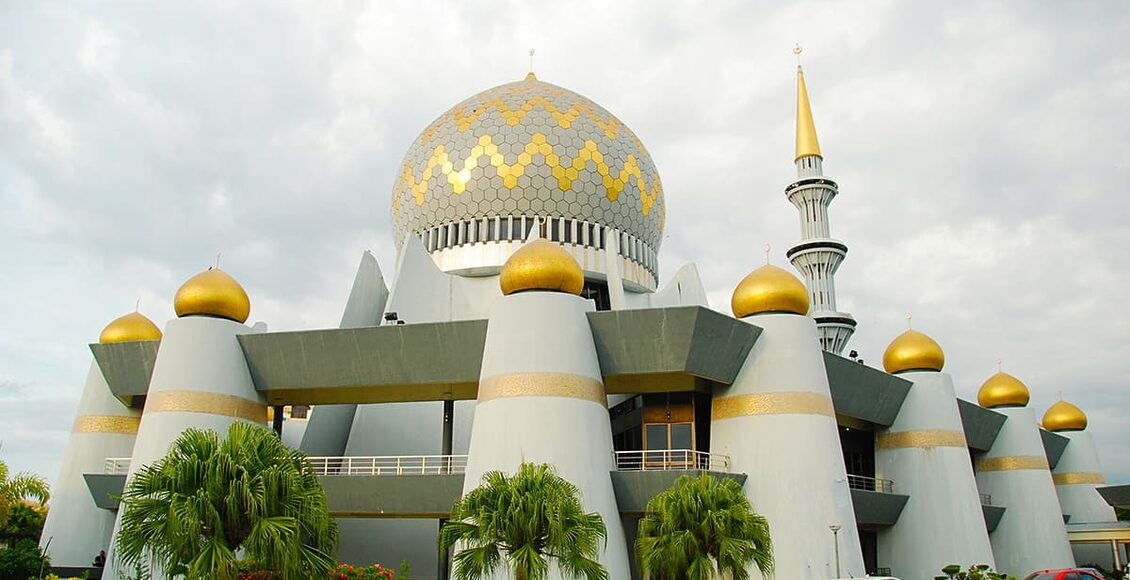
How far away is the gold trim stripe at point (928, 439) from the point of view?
2791 cm

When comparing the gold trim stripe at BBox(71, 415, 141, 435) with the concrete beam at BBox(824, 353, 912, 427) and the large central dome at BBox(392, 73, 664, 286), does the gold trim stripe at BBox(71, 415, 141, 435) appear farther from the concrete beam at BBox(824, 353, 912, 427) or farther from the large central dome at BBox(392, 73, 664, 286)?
the concrete beam at BBox(824, 353, 912, 427)

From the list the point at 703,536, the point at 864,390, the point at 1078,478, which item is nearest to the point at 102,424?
the point at 703,536

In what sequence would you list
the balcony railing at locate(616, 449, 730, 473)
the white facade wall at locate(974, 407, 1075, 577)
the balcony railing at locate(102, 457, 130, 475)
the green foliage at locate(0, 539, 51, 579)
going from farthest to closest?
the white facade wall at locate(974, 407, 1075, 577), the balcony railing at locate(102, 457, 130, 475), the balcony railing at locate(616, 449, 730, 473), the green foliage at locate(0, 539, 51, 579)

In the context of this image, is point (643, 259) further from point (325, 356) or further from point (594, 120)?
point (325, 356)

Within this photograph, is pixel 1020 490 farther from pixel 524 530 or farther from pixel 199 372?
pixel 199 372

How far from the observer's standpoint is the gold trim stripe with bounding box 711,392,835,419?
22.4 m

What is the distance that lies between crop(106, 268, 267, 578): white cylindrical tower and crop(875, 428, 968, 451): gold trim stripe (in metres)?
19.1

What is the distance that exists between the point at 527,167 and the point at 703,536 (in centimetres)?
1619

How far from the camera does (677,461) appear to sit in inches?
950

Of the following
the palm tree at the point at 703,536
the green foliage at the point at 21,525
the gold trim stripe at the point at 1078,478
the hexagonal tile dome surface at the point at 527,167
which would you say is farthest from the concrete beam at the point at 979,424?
the green foliage at the point at 21,525

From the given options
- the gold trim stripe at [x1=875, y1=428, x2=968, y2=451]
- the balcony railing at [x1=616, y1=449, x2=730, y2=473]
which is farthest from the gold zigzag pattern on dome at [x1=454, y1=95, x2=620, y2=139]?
the gold trim stripe at [x1=875, y1=428, x2=968, y2=451]

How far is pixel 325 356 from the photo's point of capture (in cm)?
2362

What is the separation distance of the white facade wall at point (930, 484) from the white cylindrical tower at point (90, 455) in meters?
22.8

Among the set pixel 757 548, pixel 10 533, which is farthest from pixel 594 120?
pixel 10 533
